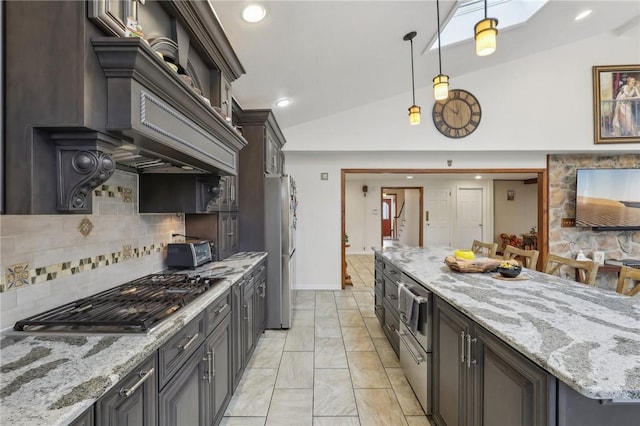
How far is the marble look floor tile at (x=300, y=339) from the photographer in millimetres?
2850

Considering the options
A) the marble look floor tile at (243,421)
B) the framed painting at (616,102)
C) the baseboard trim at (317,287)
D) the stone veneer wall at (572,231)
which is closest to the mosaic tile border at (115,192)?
the marble look floor tile at (243,421)

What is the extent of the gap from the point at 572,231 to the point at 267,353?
531 cm

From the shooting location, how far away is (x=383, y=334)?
10.3 ft

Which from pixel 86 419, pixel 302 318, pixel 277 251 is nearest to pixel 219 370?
pixel 86 419

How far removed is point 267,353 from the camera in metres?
2.74

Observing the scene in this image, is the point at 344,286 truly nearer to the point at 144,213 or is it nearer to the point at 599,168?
the point at 144,213

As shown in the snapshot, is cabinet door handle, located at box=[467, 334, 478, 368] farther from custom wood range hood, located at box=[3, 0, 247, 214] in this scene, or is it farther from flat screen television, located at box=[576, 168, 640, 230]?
flat screen television, located at box=[576, 168, 640, 230]

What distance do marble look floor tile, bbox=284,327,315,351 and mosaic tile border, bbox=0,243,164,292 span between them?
171 cm

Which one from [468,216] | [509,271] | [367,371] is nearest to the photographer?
[509,271]

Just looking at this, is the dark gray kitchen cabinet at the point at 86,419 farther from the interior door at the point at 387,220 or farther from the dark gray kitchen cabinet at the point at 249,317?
the interior door at the point at 387,220

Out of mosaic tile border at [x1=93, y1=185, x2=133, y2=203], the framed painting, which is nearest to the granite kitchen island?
mosaic tile border at [x1=93, y1=185, x2=133, y2=203]

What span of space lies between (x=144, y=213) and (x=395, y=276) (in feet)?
6.90

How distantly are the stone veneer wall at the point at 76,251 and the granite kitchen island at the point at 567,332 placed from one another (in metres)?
1.92

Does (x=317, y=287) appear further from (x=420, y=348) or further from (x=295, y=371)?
(x=420, y=348)
